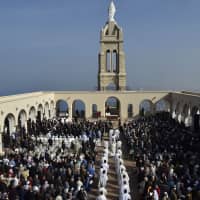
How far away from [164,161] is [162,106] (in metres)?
22.0

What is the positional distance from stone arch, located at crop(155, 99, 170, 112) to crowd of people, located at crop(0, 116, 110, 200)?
488 inches

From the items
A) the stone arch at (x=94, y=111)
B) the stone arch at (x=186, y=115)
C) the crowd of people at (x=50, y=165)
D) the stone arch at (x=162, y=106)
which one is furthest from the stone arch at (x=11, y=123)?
the stone arch at (x=162, y=106)

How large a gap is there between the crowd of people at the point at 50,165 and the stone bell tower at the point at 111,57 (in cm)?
1474

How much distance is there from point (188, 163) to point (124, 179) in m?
3.24

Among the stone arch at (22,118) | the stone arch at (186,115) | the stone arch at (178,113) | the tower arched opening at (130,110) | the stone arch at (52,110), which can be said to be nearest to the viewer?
the stone arch at (22,118)

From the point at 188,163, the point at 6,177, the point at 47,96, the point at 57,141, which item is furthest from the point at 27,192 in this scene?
the point at 47,96

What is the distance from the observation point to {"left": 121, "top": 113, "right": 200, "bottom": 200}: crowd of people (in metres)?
14.0

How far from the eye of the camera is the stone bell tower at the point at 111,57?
4059cm

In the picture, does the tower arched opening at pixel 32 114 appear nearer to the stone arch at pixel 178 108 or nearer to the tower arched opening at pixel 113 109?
the tower arched opening at pixel 113 109

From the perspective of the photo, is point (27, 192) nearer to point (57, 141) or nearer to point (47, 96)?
point (57, 141)

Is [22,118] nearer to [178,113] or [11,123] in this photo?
[11,123]

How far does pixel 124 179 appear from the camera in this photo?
1567cm

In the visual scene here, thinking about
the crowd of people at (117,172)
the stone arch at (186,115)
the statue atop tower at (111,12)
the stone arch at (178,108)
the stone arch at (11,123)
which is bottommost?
the crowd of people at (117,172)

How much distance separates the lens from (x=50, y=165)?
16953 millimetres
